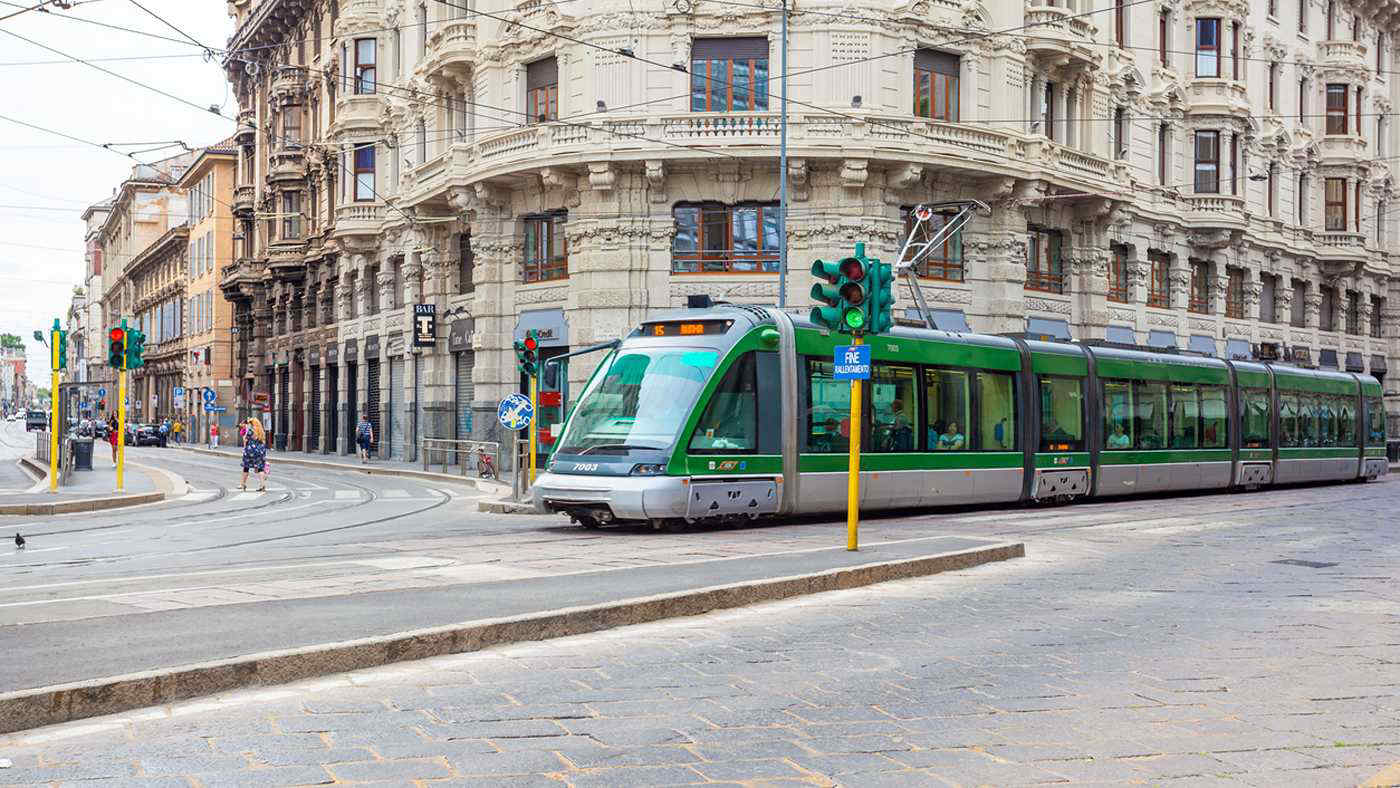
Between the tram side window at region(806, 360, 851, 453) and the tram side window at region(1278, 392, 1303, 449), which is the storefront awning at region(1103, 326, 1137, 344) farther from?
the tram side window at region(806, 360, 851, 453)

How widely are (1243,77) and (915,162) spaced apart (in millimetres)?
18476

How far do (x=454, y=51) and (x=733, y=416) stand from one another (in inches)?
814

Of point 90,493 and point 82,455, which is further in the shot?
point 82,455

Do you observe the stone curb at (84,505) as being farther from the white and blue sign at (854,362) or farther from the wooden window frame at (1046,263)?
the wooden window frame at (1046,263)

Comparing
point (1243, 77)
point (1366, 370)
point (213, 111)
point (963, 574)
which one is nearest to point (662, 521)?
point (963, 574)

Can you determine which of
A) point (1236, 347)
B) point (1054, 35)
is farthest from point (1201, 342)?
point (1054, 35)

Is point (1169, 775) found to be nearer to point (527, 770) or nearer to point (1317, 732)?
point (1317, 732)

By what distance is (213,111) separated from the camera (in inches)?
1205

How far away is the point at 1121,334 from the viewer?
1490 inches

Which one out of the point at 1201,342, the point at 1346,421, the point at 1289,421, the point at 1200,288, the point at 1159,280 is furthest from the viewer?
the point at 1200,288

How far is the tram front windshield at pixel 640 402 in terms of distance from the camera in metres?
16.8

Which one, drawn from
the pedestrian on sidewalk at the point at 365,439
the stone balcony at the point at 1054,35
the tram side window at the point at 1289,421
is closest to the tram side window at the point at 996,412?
the tram side window at the point at 1289,421

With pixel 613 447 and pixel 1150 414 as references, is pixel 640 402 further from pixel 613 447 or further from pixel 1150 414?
pixel 1150 414

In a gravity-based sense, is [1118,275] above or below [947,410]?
above
